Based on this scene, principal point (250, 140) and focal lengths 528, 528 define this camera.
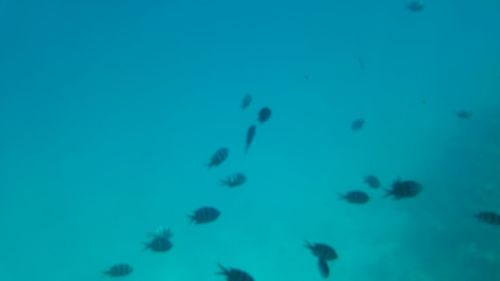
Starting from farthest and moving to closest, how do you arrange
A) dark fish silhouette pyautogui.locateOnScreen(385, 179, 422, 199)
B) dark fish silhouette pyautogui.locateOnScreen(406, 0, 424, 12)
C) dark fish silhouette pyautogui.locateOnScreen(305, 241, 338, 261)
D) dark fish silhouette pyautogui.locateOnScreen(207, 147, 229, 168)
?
dark fish silhouette pyautogui.locateOnScreen(406, 0, 424, 12) < dark fish silhouette pyautogui.locateOnScreen(207, 147, 229, 168) < dark fish silhouette pyautogui.locateOnScreen(385, 179, 422, 199) < dark fish silhouette pyautogui.locateOnScreen(305, 241, 338, 261)

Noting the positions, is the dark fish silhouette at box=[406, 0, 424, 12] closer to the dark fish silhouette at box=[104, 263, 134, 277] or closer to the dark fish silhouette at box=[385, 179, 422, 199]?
the dark fish silhouette at box=[385, 179, 422, 199]

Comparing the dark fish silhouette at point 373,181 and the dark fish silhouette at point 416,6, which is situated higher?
the dark fish silhouette at point 416,6

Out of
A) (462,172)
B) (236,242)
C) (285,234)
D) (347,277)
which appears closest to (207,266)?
(236,242)

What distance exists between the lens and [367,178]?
57.5ft

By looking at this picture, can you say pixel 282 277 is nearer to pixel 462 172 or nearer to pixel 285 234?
pixel 285 234

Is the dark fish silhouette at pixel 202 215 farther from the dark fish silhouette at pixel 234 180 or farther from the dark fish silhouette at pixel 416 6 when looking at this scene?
the dark fish silhouette at pixel 416 6

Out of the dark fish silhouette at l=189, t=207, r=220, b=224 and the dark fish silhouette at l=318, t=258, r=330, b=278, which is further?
the dark fish silhouette at l=189, t=207, r=220, b=224

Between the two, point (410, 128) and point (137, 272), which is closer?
point (137, 272)

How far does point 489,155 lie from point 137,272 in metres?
35.8

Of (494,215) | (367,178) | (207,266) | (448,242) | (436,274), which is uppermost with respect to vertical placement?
(207,266)

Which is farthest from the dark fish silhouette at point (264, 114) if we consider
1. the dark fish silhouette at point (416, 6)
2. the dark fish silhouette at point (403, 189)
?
the dark fish silhouette at point (416, 6)

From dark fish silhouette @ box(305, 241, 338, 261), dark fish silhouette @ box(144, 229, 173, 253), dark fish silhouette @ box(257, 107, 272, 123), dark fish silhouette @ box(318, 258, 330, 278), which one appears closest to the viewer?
dark fish silhouette @ box(318, 258, 330, 278)

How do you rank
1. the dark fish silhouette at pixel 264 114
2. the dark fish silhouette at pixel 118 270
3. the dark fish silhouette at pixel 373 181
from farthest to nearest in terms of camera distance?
the dark fish silhouette at pixel 373 181, the dark fish silhouette at pixel 264 114, the dark fish silhouette at pixel 118 270

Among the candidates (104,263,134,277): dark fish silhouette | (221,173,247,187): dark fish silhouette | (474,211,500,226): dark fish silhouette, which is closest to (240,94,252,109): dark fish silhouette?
(221,173,247,187): dark fish silhouette
